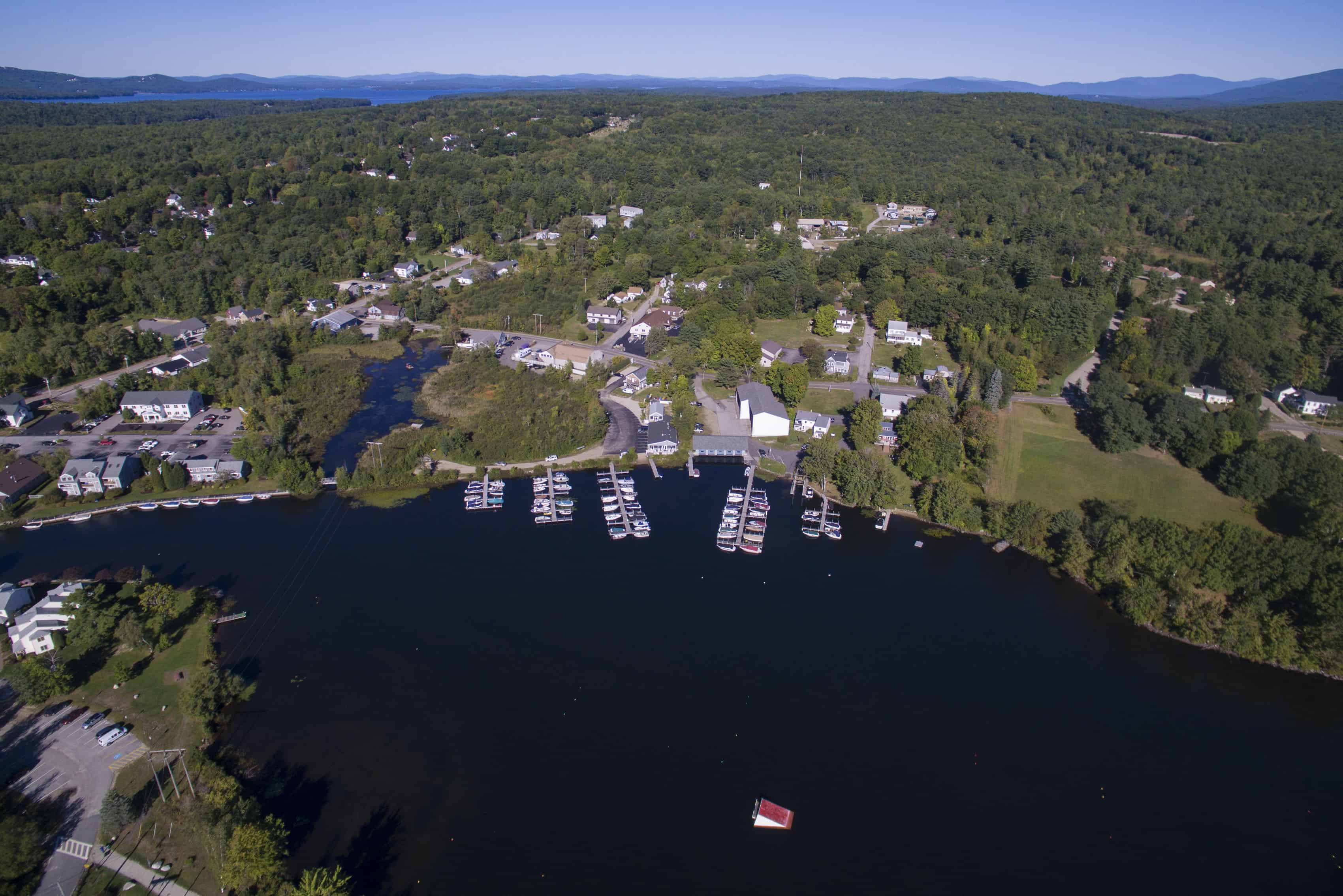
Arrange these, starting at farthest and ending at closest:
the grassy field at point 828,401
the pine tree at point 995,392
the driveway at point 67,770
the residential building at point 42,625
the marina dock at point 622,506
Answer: the grassy field at point 828,401 < the pine tree at point 995,392 < the marina dock at point 622,506 < the residential building at point 42,625 < the driveway at point 67,770

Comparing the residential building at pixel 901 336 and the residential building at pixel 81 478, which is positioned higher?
the residential building at pixel 901 336

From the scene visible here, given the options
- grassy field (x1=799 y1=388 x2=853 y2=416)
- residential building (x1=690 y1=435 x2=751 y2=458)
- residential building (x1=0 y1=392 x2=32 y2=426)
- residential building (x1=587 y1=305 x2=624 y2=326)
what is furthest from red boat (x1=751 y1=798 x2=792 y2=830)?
residential building (x1=0 y1=392 x2=32 y2=426)

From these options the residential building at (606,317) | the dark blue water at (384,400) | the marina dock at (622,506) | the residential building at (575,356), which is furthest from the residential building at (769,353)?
the dark blue water at (384,400)

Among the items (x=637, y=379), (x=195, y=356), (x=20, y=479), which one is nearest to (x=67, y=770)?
(x=20, y=479)

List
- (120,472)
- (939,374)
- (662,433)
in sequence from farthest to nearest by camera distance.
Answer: (939,374), (662,433), (120,472)

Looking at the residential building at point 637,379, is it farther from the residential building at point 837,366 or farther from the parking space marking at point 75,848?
the parking space marking at point 75,848

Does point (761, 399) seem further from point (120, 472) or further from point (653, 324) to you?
point (120, 472)

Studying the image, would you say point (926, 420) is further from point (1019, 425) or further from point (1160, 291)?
point (1160, 291)

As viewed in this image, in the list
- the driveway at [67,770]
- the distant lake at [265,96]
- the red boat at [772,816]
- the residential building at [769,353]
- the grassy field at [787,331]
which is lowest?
the red boat at [772,816]
